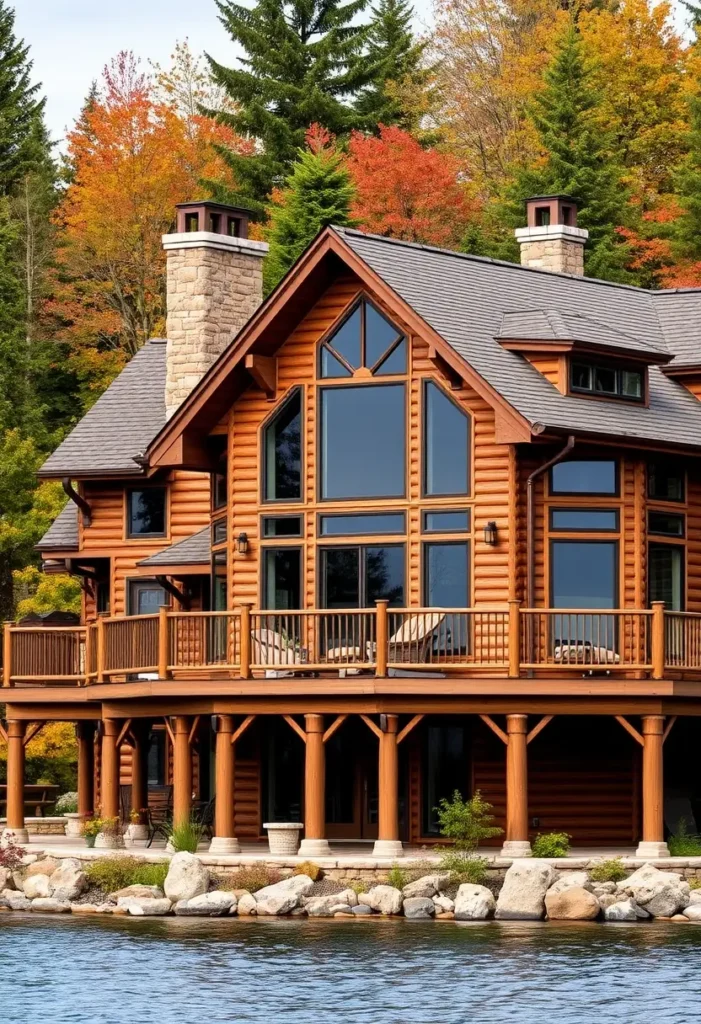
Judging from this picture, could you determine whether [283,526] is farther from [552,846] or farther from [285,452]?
[552,846]

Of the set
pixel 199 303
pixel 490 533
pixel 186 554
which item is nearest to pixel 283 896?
pixel 490 533

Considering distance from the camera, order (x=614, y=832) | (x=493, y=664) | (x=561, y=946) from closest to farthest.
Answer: (x=561, y=946)
(x=493, y=664)
(x=614, y=832)

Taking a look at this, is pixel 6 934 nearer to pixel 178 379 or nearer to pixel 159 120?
pixel 178 379

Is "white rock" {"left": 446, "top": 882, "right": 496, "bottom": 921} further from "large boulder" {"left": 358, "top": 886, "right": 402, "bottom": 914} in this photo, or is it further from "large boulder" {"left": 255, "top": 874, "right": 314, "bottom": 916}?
"large boulder" {"left": 255, "top": 874, "right": 314, "bottom": 916}

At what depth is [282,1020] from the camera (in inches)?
985

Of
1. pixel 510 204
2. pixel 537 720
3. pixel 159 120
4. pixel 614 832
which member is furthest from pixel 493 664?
pixel 159 120

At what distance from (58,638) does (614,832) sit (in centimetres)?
1063

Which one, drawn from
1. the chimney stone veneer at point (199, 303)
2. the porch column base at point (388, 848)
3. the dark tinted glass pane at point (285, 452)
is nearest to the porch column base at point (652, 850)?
the porch column base at point (388, 848)

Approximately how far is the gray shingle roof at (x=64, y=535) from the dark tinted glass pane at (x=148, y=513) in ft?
4.43

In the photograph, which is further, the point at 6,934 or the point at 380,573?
the point at 380,573

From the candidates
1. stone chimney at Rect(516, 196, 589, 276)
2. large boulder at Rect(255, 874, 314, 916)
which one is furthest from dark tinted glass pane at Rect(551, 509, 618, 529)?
stone chimney at Rect(516, 196, 589, 276)

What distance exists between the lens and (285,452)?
Answer: 121 feet

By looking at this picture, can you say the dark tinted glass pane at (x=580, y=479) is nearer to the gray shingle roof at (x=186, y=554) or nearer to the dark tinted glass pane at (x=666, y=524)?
the dark tinted glass pane at (x=666, y=524)

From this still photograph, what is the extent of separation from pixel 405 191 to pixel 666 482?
2853 cm
